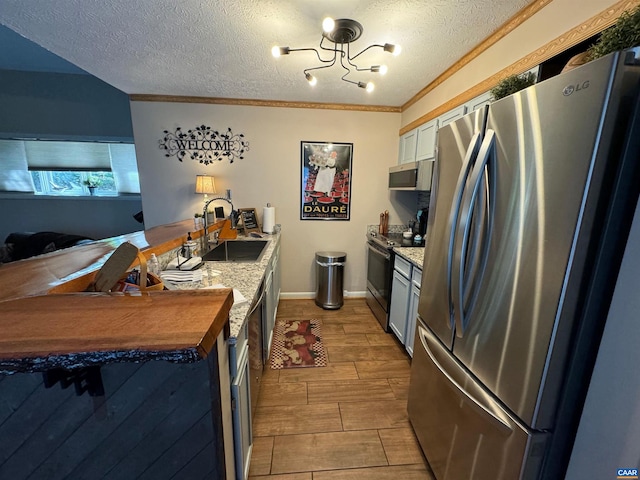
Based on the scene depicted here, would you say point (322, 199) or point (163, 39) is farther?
point (322, 199)

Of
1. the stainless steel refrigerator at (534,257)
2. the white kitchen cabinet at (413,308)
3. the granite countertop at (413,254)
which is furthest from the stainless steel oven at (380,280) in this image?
the stainless steel refrigerator at (534,257)

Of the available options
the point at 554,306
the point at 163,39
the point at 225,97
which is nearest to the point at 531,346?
the point at 554,306

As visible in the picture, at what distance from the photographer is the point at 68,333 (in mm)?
577

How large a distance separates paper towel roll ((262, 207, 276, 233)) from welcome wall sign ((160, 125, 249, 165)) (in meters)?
0.76

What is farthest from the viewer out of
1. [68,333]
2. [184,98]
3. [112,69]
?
[184,98]

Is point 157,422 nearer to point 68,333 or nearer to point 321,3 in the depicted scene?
point 68,333

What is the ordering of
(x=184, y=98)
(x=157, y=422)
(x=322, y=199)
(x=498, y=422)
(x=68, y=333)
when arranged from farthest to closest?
(x=322, y=199)
(x=184, y=98)
(x=498, y=422)
(x=157, y=422)
(x=68, y=333)

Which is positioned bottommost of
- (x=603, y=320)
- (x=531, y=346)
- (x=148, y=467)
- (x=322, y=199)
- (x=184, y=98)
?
(x=148, y=467)

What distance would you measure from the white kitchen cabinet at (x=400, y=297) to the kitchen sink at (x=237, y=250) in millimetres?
1276

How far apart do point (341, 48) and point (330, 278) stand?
229cm

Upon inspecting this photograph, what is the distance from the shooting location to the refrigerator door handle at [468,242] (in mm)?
897

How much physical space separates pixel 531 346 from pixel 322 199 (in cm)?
274

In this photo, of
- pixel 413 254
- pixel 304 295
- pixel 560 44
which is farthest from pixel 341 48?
pixel 304 295

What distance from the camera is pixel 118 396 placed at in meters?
0.68
